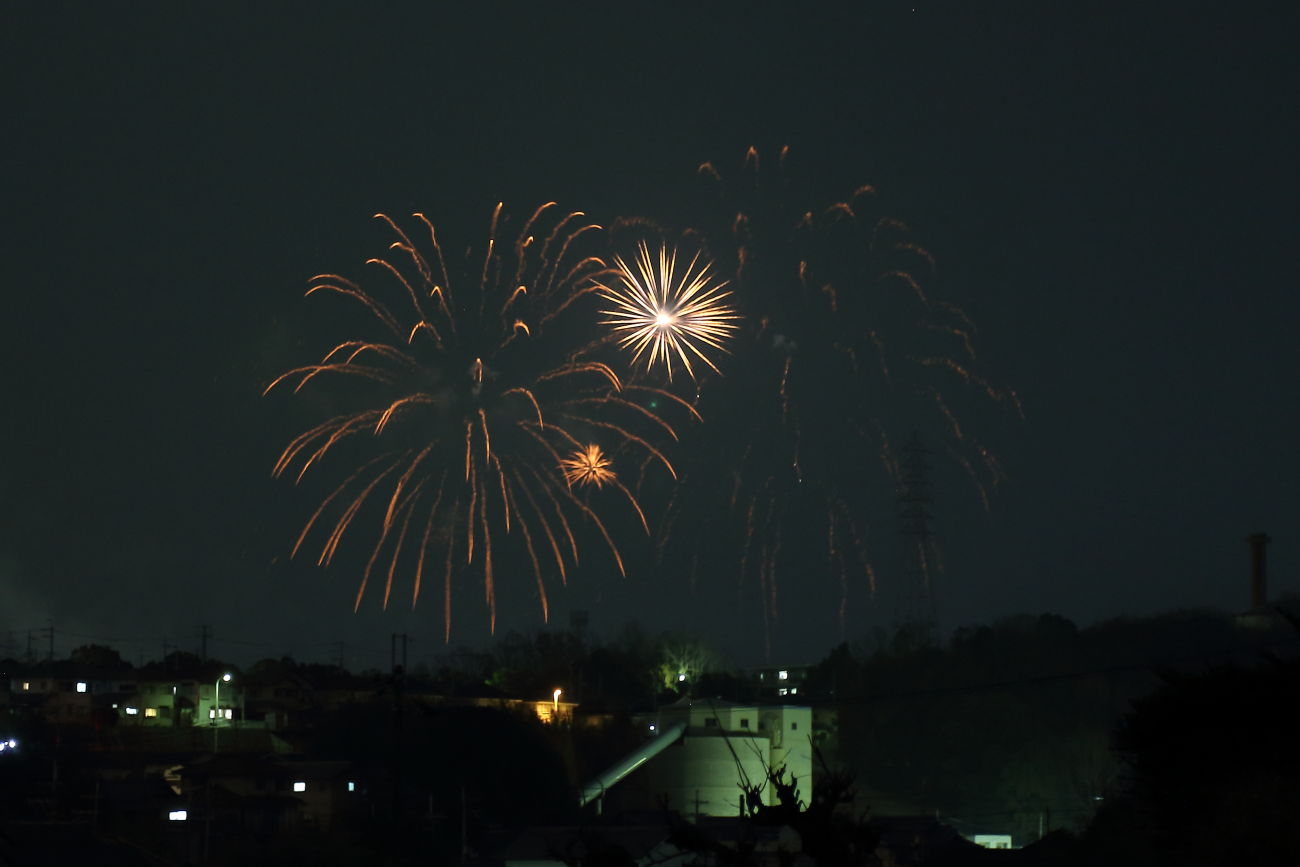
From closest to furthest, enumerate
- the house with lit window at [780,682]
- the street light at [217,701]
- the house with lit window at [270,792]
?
1. the house with lit window at [270,792]
2. the street light at [217,701]
3. the house with lit window at [780,682]

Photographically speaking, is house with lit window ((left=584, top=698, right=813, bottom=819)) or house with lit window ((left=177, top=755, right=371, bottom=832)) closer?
house with lit window ((left=177, top=755, right=371, bottom=832))

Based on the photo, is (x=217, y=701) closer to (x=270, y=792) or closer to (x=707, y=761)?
(x=270, y=792)

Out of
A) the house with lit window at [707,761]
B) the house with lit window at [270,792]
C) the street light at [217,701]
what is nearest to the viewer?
the house with lit window at [270,792]

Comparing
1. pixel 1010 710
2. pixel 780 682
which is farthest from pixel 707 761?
pixel 780 682

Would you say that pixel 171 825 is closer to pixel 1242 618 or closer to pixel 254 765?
pixel 254 765

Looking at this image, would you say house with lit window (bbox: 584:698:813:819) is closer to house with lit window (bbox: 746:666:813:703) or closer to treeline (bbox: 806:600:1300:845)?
treeline (bbox: 806:600:1300:845)

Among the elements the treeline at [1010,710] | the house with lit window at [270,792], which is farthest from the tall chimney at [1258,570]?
the house with lit window at [270,792]

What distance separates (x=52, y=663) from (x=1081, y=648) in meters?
53.3

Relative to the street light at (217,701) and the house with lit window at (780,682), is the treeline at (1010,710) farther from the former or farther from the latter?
the street light at (217,701)

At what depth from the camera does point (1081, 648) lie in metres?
89.8

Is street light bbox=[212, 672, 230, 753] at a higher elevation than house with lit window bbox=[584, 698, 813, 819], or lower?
higher

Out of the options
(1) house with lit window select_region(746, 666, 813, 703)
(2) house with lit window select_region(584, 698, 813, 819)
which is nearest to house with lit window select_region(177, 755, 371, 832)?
(2) house with lit window select_region(584, 698, 813, 819)

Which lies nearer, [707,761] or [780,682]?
[707,761]

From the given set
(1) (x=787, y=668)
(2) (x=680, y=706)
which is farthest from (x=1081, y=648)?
(2) (x=680, y=706)
